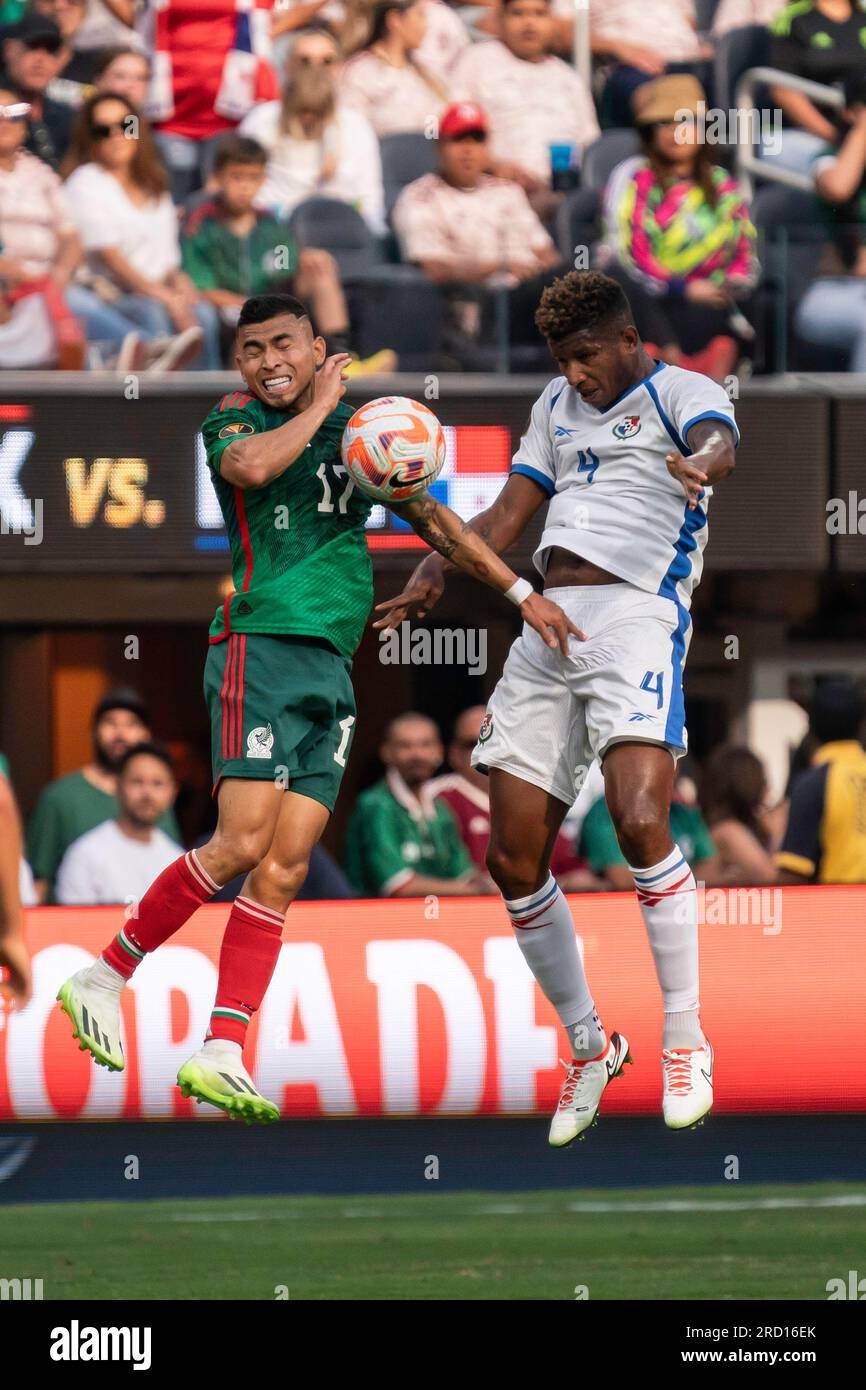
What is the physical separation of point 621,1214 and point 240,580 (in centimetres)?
400

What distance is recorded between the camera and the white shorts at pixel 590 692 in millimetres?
6879

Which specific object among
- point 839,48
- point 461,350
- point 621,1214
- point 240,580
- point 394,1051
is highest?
point 839,48

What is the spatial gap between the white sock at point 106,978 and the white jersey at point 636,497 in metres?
1.86

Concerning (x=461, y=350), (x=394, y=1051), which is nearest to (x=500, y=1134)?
(x=394, y=1051)

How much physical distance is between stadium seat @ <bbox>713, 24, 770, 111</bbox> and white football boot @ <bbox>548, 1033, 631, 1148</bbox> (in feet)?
24.9

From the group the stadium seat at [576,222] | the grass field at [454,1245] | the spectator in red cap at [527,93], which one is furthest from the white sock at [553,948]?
the spectator in red cap at [527,93]

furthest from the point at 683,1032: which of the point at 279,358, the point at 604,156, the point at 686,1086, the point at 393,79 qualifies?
→ the point at 393,79

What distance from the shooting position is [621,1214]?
31.6 feet

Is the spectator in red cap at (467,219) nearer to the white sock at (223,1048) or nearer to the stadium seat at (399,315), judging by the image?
the stadium seat at (399,315)

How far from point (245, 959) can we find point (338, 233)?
5920 millimetres

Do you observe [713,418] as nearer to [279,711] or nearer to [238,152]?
[279,711]

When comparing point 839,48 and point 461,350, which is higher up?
point 839,48
